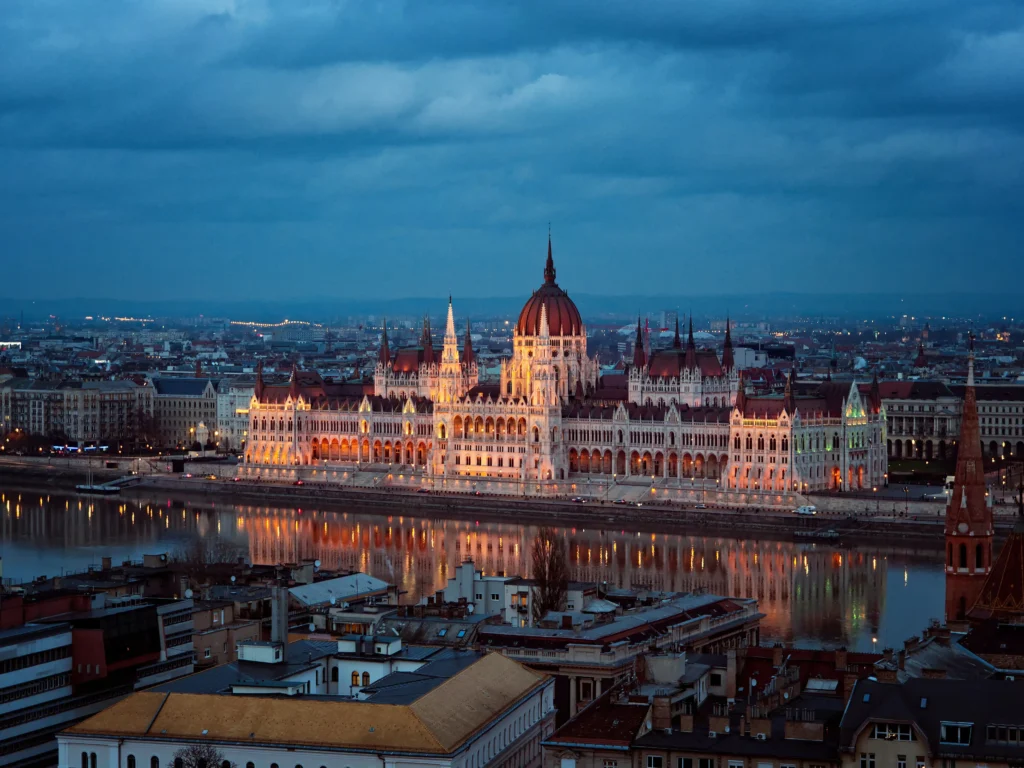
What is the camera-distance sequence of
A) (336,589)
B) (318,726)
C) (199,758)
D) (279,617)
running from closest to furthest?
1. (199,758)
2. (318,726)
3. (279,617)
4. (336,589)

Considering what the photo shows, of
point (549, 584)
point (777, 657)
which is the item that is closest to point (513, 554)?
point (549, 584)

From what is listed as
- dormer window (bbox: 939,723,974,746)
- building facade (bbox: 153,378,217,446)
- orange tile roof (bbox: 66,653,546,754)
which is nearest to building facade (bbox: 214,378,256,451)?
building facade (bbox: 153,378,217,446)

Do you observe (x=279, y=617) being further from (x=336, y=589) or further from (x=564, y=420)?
(x=564, y=420)

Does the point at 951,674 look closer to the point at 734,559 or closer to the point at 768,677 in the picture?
the point at 768,677

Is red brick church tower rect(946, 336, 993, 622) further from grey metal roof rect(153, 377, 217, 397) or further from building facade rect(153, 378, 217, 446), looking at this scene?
grey metal roof rect(153, 377, 217, 397)

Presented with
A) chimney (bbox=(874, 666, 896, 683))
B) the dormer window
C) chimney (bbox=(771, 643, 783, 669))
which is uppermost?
chimney (bbox=(874, 666, 896, 683))

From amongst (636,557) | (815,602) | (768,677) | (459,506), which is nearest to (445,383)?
(459,506)

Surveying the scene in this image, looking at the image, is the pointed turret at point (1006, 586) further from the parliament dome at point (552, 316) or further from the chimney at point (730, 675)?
the parliament dome at point (552, 316)
